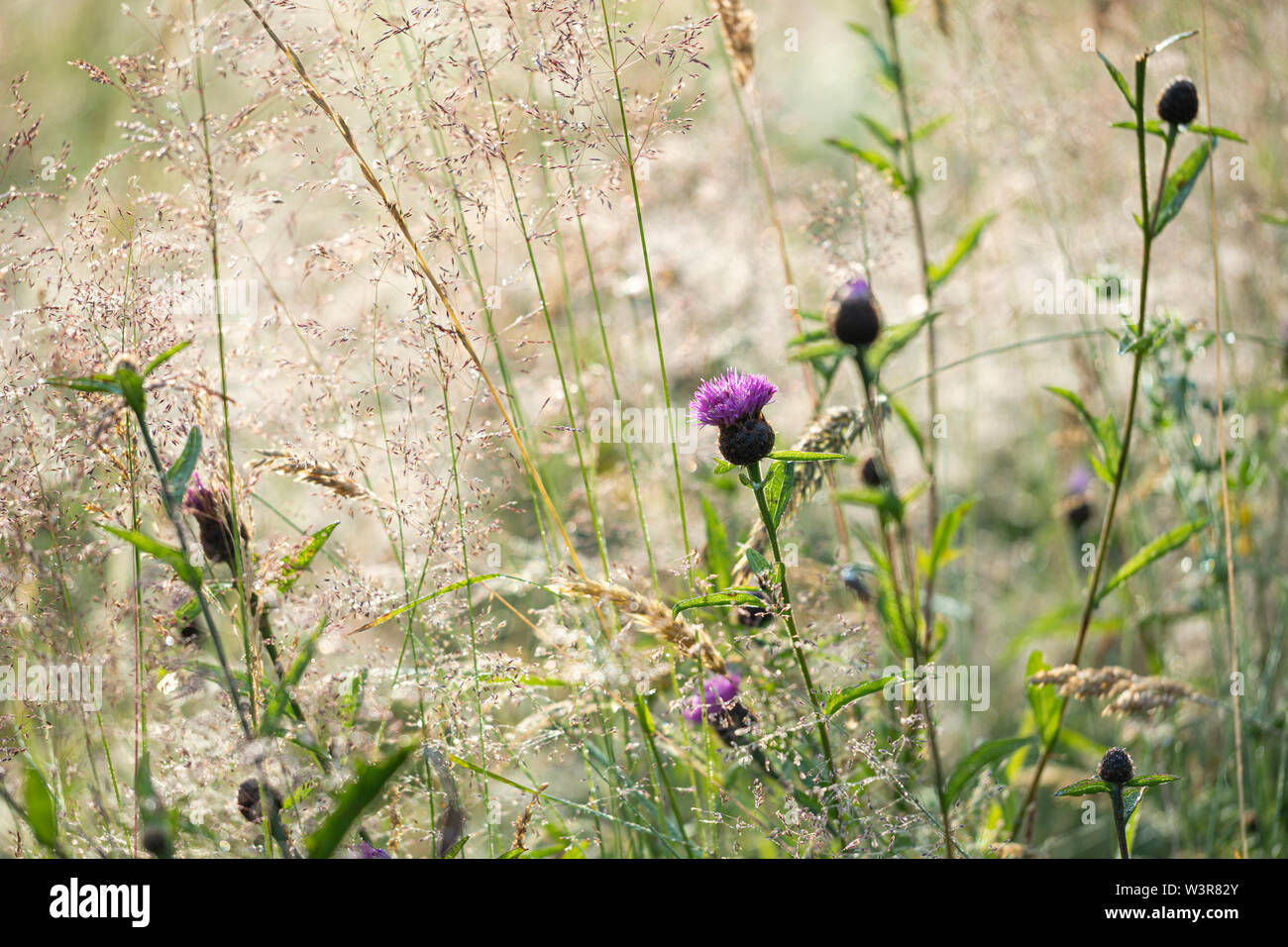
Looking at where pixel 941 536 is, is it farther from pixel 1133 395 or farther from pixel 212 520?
pixel 212 520

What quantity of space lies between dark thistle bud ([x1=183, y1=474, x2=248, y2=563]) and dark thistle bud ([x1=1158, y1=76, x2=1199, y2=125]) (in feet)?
3.80

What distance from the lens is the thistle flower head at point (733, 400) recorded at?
100 cm

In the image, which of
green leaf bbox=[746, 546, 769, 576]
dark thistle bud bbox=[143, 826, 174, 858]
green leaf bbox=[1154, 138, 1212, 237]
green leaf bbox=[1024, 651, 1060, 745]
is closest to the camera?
dark thistle bud bbox=[143, 826, 174, 858]

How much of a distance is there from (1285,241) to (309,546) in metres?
2.49

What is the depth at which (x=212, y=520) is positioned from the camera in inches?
41.7

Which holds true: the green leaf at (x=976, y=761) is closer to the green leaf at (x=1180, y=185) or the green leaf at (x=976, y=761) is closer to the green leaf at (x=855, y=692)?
the green leaf at (x=855, y=692)

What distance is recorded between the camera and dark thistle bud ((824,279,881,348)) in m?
1.32

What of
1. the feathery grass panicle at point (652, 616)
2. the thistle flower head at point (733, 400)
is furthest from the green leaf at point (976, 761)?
the thistle flower head at point (733, 400)

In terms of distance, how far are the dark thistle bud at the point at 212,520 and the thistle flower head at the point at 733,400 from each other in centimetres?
52

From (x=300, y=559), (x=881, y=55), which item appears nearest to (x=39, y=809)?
(x=300, y=559)

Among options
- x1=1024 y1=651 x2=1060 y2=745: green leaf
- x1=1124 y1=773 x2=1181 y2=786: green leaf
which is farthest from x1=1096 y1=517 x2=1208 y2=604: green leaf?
x1=1124 y1=773 x2=1181 y2=786: green leaf

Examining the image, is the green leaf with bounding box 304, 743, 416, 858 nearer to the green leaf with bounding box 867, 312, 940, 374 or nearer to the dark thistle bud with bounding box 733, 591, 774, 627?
the dark thistle bud with bounding box 733, 591, 774, 627
